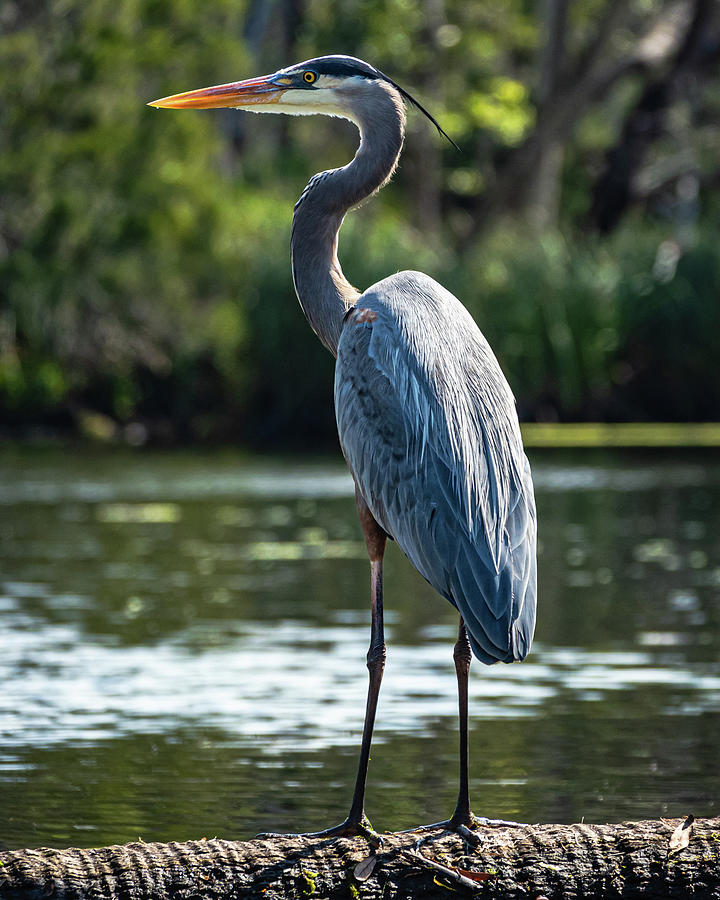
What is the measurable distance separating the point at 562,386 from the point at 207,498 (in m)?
9.67

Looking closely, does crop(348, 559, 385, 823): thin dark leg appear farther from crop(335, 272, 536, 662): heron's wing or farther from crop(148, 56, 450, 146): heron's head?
crop(148, 56, 450, 146): heron's head

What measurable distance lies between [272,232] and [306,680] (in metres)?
23.3

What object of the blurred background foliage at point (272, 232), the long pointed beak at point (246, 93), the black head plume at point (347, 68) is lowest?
the blurred background foliage at point (272, 232)

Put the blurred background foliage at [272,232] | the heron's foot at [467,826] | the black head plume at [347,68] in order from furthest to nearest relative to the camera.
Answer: the blurred background foliage at [272,232], the black head plume at [347,68], the heron's foot at [467,826]

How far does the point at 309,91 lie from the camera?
23.2 ft

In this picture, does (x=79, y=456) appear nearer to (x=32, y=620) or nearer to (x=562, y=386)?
(x=562, y=386)

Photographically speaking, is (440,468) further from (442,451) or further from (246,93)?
(246,93)

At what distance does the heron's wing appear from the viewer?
533cm

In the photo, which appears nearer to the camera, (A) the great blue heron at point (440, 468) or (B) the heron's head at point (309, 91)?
(A) the great blue heron at point (440, 468)

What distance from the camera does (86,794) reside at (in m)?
6.99

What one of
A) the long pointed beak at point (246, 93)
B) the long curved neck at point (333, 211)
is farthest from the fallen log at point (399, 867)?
the long pointed beak at point (246, 93)

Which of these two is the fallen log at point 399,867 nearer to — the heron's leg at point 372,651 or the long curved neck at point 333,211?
the heron's leg at point 372,651

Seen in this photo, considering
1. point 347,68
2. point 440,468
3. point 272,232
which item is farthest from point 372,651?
point 272,232

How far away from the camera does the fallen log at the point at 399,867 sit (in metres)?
4.66
